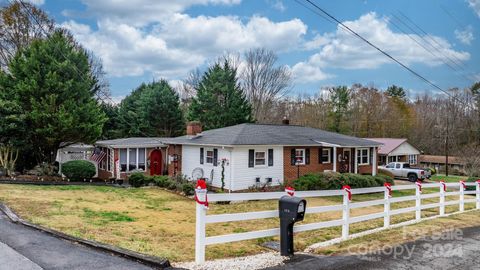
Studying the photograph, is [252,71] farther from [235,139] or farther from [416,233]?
Result: [416,233]

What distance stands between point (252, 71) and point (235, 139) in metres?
30.0

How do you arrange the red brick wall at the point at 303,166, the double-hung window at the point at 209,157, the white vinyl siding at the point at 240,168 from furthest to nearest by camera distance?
the red brick wall at the point at 303,166, the double-hung window at the point at 209,157, the white vinyl siding at the point at 240,168

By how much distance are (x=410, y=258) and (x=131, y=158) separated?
21.6 meters

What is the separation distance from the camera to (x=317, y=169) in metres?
23.6

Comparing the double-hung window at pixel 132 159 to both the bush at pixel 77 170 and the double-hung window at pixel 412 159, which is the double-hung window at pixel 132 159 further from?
the double-hung window at pixel 412 159

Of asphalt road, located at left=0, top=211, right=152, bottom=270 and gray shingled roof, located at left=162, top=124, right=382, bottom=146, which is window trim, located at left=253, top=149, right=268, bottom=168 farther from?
asphalt road, located at left=0, top=211, right=152, bottom=270

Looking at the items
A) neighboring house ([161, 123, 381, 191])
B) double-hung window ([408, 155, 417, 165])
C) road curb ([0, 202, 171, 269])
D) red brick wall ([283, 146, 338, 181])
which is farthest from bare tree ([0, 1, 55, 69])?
double-hung window ([408, 155, 417, 165])

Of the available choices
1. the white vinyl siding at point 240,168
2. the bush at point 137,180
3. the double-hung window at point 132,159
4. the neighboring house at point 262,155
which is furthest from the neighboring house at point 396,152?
the bush at point 137,180

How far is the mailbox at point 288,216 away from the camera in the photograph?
609 cm

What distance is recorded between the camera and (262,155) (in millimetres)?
21047

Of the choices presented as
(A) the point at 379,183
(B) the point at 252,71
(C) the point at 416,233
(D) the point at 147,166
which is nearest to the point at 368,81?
(B) the point at 252,71

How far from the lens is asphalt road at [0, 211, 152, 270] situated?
5.43 m

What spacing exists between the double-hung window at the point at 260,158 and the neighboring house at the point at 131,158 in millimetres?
6947

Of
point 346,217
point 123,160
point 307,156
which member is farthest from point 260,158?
point 346,217
